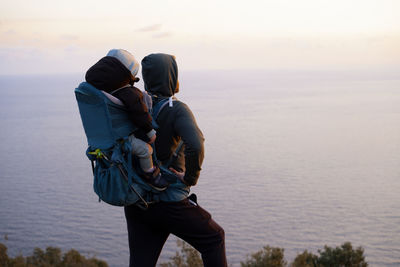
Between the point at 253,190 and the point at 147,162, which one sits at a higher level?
the point at 147,162

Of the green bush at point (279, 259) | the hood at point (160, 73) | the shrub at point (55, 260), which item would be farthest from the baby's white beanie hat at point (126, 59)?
the shrub at point (55, 260)

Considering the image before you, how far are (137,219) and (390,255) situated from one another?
2904 cm

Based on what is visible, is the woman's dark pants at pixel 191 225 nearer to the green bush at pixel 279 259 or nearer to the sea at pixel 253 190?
the green bush at pixel 279 259

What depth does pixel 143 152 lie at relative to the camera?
2375 mm

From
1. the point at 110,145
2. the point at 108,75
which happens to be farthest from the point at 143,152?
the point at 108,75

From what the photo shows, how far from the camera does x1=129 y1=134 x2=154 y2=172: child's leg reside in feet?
7.75

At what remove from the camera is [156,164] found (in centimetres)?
250

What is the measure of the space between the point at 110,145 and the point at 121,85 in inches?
13.1

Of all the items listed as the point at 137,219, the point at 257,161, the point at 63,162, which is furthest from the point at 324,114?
the point at 137,219

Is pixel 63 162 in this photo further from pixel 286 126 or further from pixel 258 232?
pixel 286 126

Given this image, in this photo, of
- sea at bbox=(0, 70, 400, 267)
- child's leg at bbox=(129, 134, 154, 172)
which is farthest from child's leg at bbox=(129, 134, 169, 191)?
sea at bbox=(0, 70, 400, 267)

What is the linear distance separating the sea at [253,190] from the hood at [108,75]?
23123 mm

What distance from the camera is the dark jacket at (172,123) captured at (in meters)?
2.35

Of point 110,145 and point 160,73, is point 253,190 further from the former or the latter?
point 110,145
